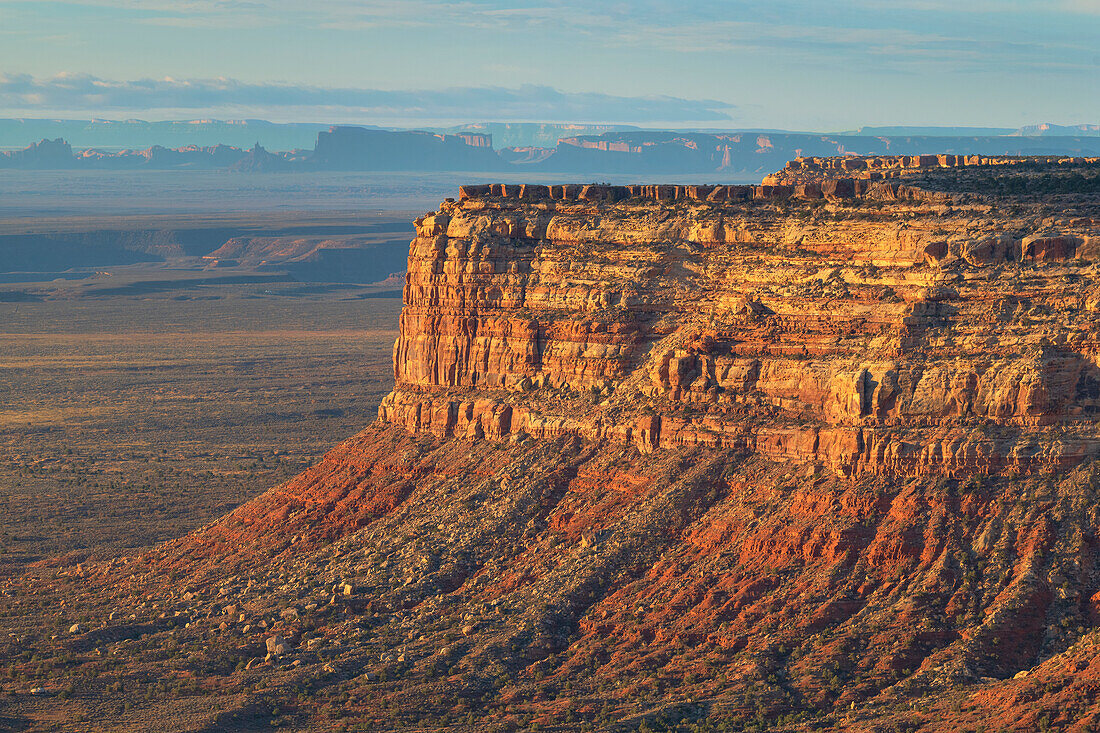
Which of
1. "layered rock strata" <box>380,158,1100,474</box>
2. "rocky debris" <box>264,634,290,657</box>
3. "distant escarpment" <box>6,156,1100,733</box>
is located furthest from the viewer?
"rocky debris" <box>264,634,290,657</box>

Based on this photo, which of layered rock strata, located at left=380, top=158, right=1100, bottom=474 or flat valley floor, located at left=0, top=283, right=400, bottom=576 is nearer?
layered rock strata, located at left=380, top=158, right=1100, bottom=474

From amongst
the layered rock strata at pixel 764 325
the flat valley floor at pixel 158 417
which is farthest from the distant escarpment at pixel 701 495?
the flat valley floor at pixel 158 417

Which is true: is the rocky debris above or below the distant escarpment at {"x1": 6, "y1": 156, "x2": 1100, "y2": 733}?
below

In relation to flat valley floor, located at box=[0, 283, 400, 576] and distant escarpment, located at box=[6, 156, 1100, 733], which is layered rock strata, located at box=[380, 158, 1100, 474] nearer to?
distant escarpment, located at box=[6, 156, 1100, 733]

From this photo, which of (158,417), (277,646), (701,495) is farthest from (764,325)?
(158,417)

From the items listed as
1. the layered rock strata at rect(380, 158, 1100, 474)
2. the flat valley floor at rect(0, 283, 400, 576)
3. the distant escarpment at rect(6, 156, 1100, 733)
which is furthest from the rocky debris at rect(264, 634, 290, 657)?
the flat valley floor at rect(0, 283, 400, 576)

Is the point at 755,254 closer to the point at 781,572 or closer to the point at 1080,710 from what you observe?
the point at 781,572
